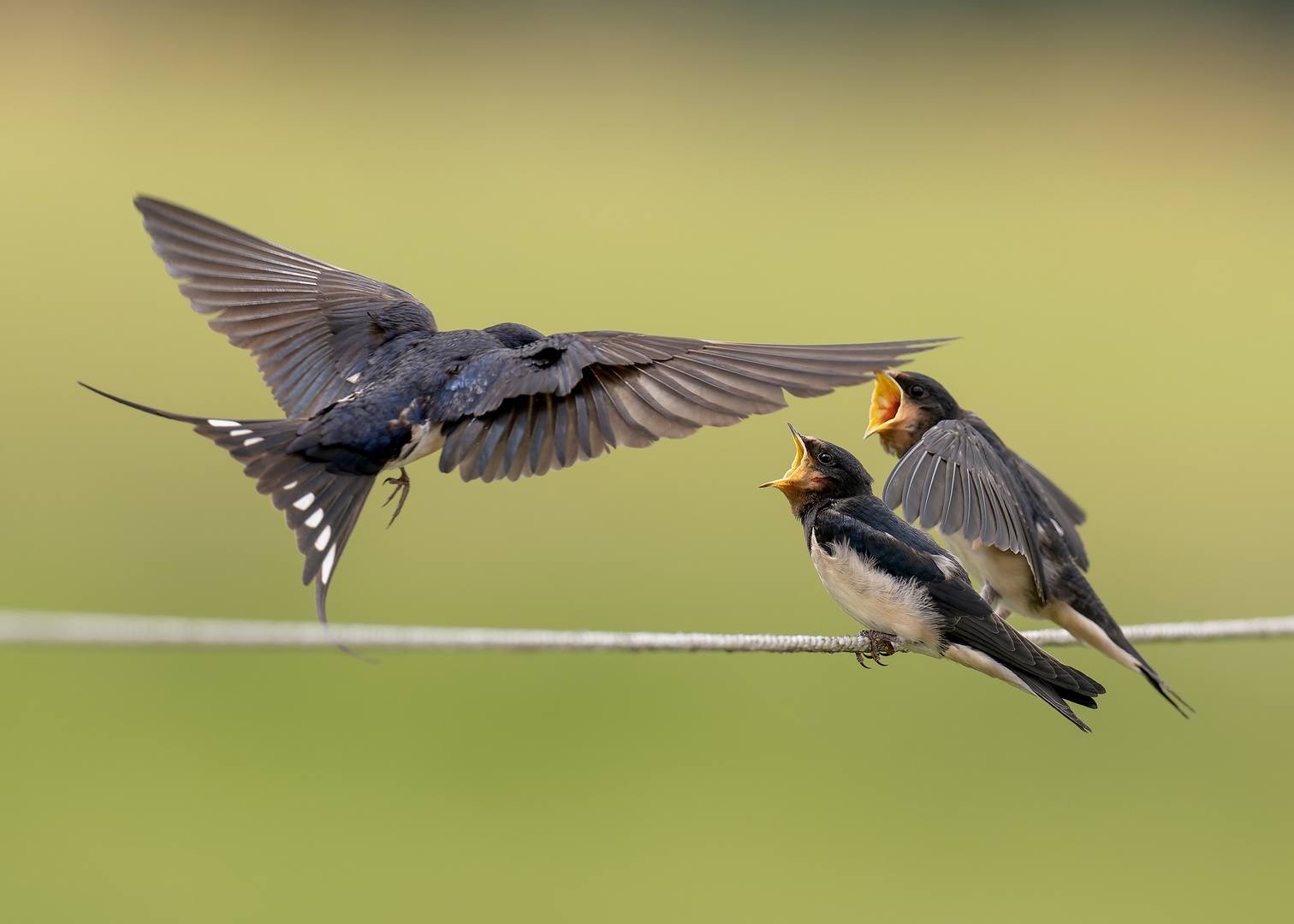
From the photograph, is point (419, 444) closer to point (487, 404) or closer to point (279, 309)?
point (487, 404)

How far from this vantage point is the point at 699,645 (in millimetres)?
1388

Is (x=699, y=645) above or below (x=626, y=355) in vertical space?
below

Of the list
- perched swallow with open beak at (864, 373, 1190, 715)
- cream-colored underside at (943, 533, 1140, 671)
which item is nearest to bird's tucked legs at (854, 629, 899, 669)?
perched swallow with open beak at (864, 373, 1190, 715)

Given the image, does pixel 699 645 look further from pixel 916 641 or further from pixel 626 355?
pixel 916 641

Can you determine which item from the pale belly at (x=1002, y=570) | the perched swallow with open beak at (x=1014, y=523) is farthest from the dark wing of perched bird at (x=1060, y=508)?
the pale belly at (x=1002, y=570)

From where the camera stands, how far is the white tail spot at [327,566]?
1337mm

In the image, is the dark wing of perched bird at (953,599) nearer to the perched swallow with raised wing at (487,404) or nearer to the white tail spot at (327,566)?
the perched swallow with raised wing at (487,404)

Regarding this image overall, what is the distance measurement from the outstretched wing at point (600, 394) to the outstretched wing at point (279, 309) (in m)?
0.33

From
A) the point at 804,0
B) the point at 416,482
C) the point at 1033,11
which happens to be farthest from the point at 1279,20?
the point at 416,482

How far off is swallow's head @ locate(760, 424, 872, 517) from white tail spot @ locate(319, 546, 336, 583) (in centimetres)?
88

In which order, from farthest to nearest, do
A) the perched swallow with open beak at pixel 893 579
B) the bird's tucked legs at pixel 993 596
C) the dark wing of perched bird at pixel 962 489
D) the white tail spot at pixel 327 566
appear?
the bird's tucked legs at pixel 993 596 < the perched swallow with open beak at pixel 893 579 < the dark wing of perched bird at pixel 962 489 < the white tail spot at pixel 327 566

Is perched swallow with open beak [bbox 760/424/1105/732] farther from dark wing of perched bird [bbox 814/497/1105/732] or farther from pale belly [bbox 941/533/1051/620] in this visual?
pale belly [bbox 941/533/1051/620]

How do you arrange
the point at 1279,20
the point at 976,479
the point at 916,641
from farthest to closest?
1. the point at 1279,20
2. the point at 916,641
3. the point at 976,479

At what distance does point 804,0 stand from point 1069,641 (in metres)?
20.6
